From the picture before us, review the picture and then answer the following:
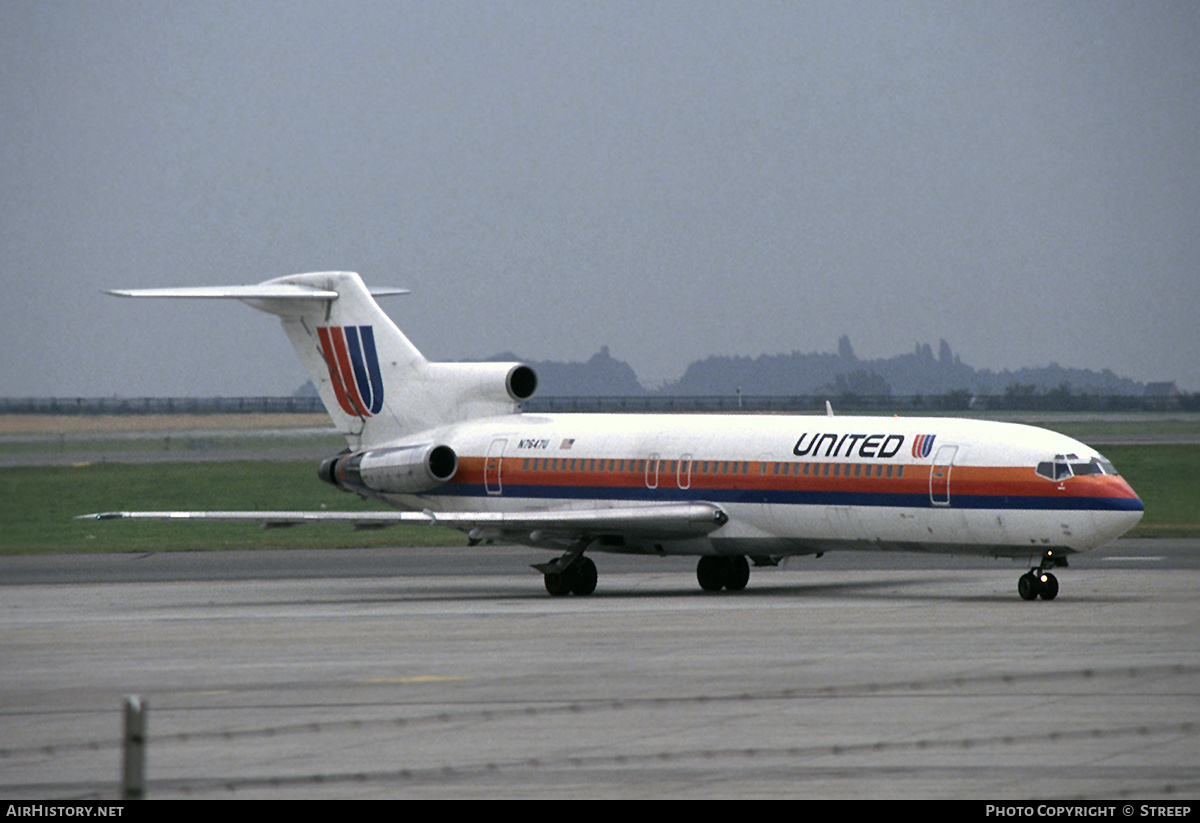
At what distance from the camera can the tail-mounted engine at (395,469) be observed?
36.9 meters

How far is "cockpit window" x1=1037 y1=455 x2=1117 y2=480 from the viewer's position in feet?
97.1

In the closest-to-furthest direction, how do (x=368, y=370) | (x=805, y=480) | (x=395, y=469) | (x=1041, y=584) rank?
1. (x=1041, y=584)
2. (x=805, y=480)
3. (x=395, y=469)
4. (x=368, y=370)

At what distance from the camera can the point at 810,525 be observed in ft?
106

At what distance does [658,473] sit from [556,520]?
7.56 ft

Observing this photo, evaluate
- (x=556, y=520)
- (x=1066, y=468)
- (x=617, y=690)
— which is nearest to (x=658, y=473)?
(x=556, y=520)

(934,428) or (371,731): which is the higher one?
(934,428)

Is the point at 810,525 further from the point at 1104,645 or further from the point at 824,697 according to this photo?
the point at 824,697

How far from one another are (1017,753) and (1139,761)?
981 mm

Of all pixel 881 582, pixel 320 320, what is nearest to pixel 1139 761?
pixel 881 582

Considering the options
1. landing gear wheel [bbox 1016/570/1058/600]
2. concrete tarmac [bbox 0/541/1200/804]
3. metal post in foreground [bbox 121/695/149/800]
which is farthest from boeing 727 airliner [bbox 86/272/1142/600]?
metal post in foreground [bbox 121/695/149/800]

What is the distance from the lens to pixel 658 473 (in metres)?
34.5

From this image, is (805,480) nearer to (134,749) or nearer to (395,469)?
(395,469)

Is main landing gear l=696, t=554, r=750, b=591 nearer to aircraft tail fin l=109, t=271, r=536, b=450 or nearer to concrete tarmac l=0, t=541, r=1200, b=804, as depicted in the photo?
concrete tarmac l=0, t=541, r=1200, b=804

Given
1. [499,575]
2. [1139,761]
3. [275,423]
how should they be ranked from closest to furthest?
[1139,761], [499,575], [275,423]
